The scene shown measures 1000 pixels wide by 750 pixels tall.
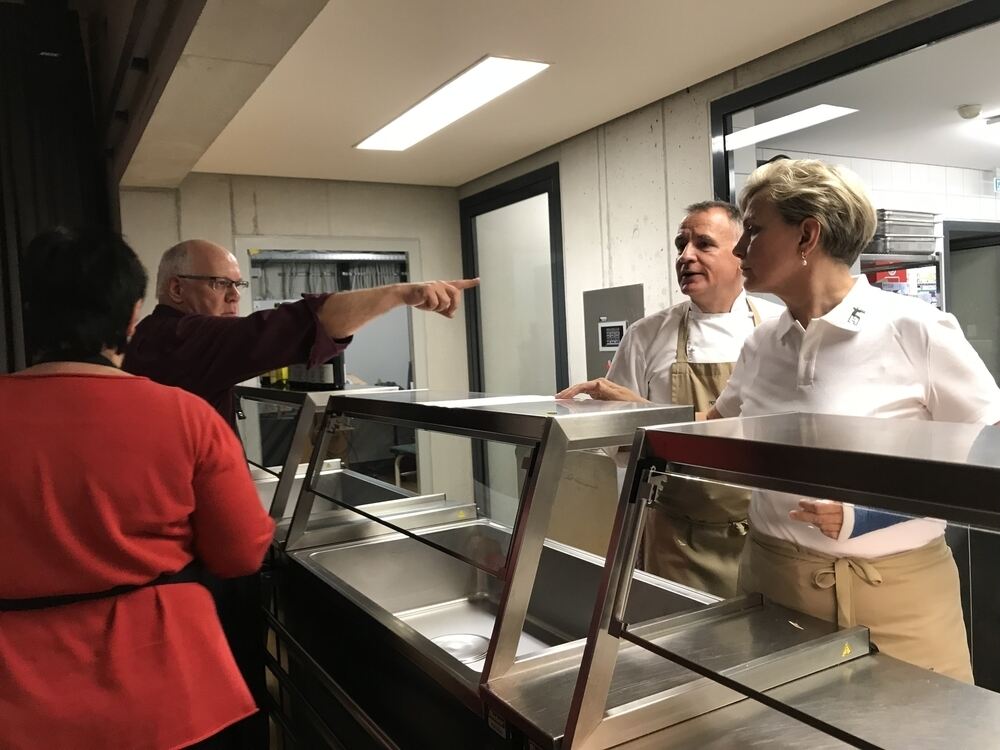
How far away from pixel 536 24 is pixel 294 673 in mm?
2229

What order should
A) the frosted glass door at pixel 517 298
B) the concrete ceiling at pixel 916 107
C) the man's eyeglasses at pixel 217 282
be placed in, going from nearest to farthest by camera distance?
the man's eyeglasses at pixel 217 282
the concrete ceiling at pixel 916 107
the frosted glass door at pixel 517 298

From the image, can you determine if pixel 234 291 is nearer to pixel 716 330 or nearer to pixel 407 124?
pixel 716 330

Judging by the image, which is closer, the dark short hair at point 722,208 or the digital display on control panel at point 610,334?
the dark short hair at point 722,208

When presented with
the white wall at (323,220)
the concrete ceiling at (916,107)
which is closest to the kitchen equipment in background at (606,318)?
the concrete ceiling at (916,107)

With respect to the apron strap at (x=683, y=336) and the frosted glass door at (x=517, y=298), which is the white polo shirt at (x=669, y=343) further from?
the frosted glass door at (x=517, y=298)

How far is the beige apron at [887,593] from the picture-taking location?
108 cm

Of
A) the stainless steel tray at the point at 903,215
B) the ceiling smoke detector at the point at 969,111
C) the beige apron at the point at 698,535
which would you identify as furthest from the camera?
the stainless steel tray at the point at 903,215

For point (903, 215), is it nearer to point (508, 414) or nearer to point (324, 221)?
point (508, 414)

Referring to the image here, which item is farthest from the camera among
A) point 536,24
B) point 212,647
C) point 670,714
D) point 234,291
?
point 536,24

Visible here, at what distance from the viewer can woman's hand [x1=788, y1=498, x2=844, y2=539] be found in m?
1.05

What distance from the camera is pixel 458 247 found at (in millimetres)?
5551

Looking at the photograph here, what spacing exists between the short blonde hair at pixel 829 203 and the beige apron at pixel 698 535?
605mm

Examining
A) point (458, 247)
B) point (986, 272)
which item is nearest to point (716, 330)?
point (986, 272)

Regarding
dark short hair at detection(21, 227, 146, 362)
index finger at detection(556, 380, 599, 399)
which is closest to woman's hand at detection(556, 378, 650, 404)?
index finger at detection(556, 380, 599, 399)
